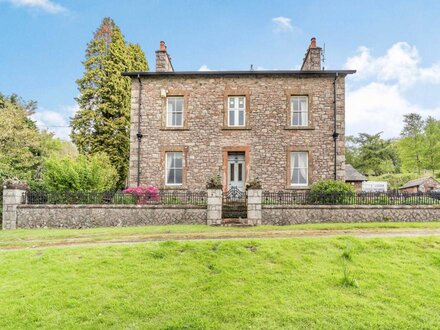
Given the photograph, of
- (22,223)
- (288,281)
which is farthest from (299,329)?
(22,223)

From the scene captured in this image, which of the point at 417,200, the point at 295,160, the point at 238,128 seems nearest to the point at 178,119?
the point at 238,128

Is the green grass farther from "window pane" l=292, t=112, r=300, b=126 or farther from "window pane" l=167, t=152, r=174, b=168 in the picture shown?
"window pane" l=292, t=112, r=300, b=126

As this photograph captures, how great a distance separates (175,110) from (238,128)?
3994mm

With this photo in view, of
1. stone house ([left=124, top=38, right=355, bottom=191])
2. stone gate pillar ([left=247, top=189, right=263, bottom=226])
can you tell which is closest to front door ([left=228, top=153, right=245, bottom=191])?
stone house ([left=124, top=38, right=355, bottom=191])

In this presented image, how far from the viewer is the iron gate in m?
14.3

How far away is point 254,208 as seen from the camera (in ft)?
43.8

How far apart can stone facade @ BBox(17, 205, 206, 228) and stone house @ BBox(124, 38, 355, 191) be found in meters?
4.35

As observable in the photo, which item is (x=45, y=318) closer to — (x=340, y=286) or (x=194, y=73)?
(x=340, y=286)

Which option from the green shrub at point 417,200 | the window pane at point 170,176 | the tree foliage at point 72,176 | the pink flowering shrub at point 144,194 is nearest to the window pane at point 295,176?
the green shrub at point 417,200

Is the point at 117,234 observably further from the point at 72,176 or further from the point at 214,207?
the point at 72,176

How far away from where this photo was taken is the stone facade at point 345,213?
542 inches

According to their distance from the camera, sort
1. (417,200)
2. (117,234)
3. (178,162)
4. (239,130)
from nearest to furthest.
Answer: (117,234), (417,200), (239,130), (178,162)

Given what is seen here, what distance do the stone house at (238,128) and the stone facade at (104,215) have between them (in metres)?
4.35

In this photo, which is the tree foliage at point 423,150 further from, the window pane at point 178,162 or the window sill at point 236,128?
the window pane at point 178,162
